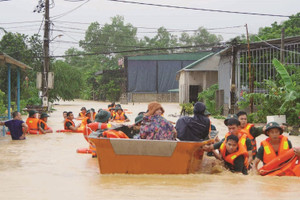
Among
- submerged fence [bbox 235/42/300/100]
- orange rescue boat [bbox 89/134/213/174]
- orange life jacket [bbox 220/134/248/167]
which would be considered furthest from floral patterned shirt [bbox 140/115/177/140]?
submerged fence [bbox 235/42/300/100]

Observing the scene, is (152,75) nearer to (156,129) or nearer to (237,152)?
(156,129)

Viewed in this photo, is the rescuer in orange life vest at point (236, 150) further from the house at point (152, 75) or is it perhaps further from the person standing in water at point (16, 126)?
the house at point (152, 75)

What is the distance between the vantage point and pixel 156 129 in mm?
7883

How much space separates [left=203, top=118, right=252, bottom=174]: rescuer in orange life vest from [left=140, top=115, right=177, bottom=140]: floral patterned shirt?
2.39ft

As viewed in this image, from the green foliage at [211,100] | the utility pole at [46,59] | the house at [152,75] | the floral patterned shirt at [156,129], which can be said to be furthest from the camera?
the house at [152,75]

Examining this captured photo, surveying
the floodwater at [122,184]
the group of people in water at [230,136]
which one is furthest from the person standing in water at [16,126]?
the group of people in water at [230,136]

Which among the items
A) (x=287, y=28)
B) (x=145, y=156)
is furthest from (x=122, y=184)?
(x=287, y=28)

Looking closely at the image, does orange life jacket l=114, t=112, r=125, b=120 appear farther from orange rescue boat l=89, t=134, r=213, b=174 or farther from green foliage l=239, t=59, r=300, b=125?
orange rescue boat l=89, t=134, r=213, b=174

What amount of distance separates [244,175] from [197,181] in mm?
902

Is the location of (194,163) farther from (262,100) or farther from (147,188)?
(262,100)

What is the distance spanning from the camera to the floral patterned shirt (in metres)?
7.88

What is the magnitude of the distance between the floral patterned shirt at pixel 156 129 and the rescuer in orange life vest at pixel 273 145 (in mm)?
1564

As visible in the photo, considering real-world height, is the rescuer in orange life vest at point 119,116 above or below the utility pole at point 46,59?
below

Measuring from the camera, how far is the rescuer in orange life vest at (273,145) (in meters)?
7.48
